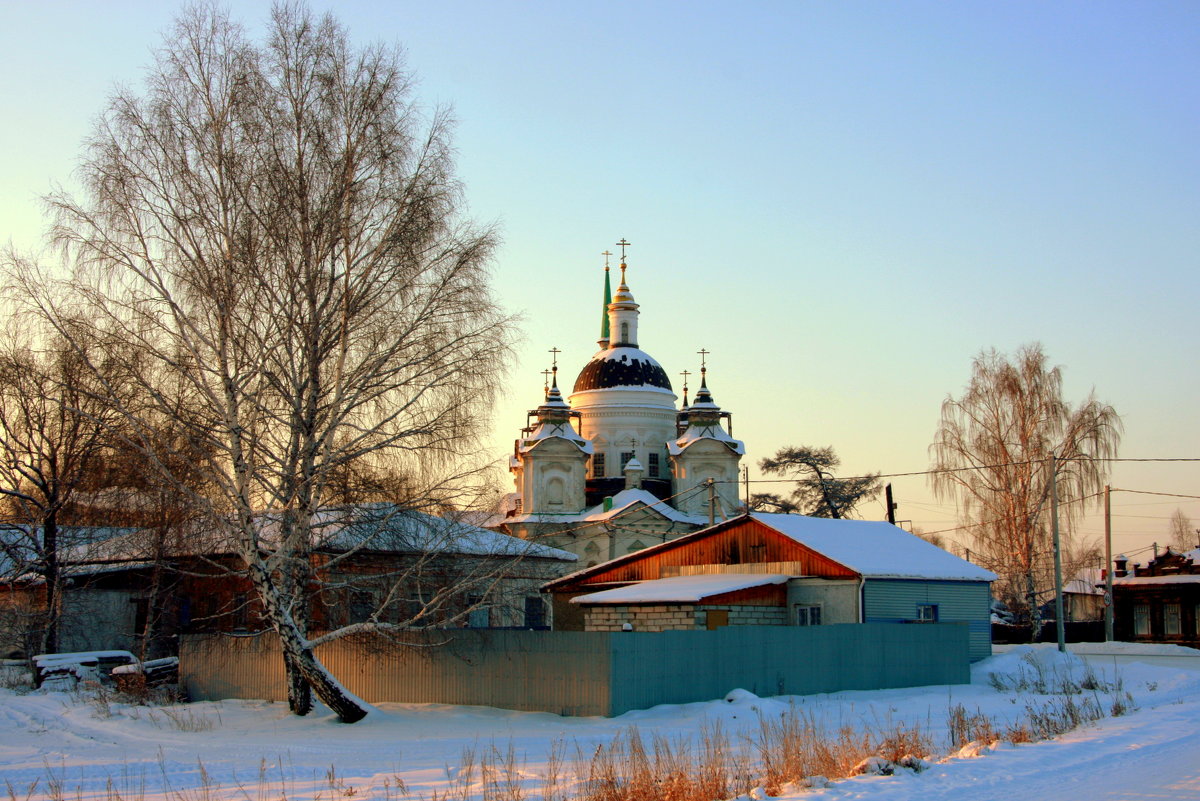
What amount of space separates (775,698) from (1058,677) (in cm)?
748

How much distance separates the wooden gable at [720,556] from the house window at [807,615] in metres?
0.77

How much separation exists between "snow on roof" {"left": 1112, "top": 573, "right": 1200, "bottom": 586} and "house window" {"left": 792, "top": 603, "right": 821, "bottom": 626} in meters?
21.3

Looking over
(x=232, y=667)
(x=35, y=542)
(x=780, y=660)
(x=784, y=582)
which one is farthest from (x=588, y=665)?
(x=35, y=542)

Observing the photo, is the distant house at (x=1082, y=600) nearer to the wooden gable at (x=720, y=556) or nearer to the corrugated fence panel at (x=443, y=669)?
the wooden gable at (x=720, y=556)

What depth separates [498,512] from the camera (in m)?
17.1

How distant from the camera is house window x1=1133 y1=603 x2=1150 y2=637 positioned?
42.2 meters

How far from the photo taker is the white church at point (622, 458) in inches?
2126

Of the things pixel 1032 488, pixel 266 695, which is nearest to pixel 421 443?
pixel 266 695

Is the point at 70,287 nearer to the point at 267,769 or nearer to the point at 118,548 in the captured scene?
the point at 118,548

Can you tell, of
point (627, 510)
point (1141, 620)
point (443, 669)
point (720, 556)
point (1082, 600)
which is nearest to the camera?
point (443, 669)

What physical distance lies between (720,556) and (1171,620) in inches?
859

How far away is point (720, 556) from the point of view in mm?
28844

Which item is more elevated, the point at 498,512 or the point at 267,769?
the point at 498,512

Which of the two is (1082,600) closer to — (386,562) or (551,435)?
(551,435)
